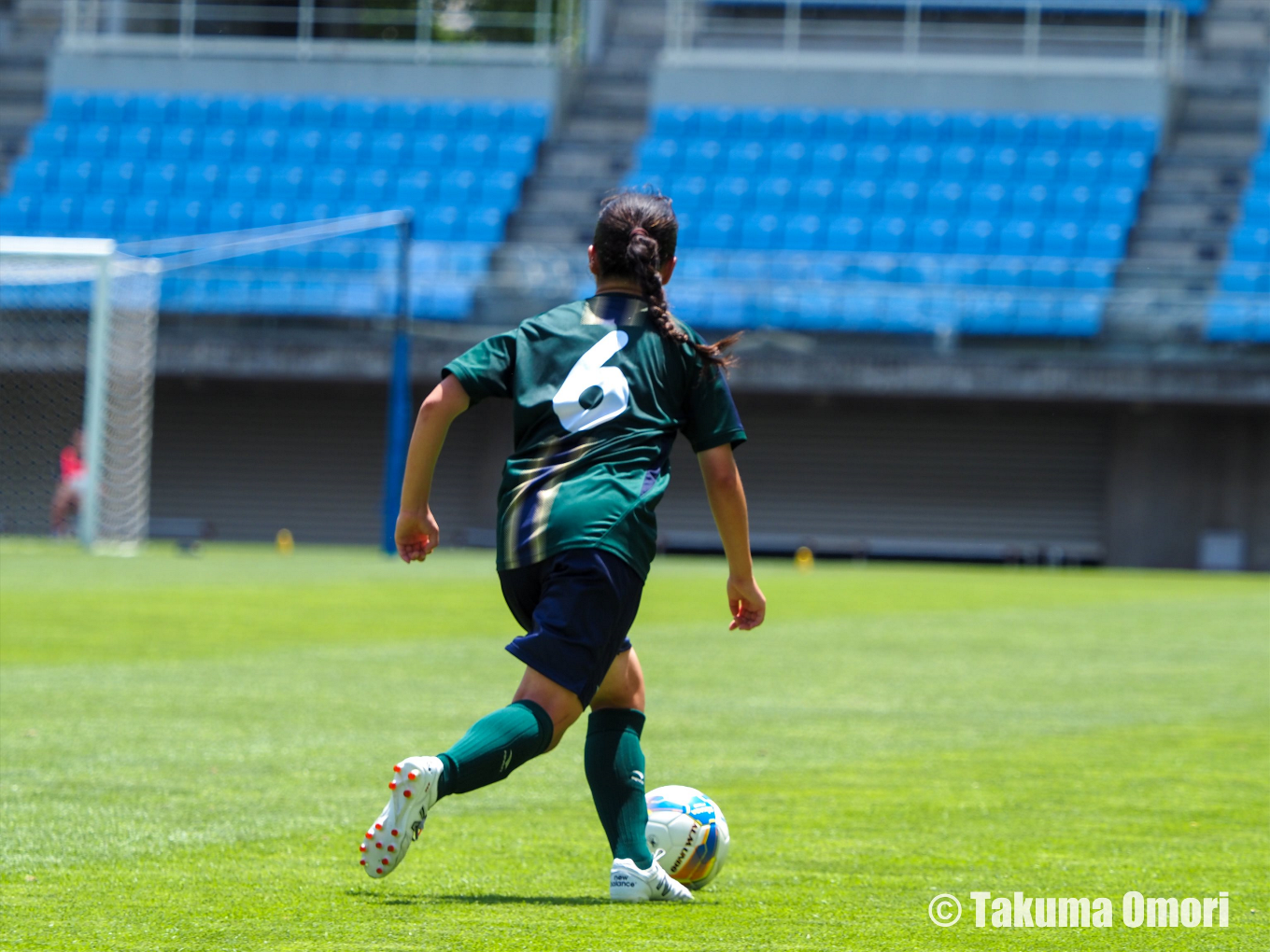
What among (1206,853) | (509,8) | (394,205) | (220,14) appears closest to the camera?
(1206,853)

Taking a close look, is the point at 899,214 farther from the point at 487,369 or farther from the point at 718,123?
the point at 487,369

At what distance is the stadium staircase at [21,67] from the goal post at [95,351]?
235 inches

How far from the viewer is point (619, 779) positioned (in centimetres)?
448

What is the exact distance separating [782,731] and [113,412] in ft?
57.1

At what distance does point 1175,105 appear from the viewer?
3180cm

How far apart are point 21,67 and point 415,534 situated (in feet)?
111

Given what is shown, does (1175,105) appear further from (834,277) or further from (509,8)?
(509,8)

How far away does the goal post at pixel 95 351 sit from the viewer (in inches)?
868

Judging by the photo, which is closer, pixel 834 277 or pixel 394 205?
pixel 834 277

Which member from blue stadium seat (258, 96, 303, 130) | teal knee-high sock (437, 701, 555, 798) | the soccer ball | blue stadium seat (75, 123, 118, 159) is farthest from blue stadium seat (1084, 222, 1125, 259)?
teal knee-high sock (437, 701, 555, 798)

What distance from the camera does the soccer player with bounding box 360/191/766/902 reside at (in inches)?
163

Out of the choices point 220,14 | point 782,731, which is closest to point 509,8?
point 220,14

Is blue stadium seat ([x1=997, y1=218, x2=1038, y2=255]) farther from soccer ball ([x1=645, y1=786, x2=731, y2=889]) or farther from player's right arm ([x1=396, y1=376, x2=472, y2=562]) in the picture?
player's right arm ([x1=396, y1=376, x2=472, y2=562])

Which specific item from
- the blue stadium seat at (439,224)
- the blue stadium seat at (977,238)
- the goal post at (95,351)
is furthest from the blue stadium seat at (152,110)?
the blue stadium seat at (977,238)
